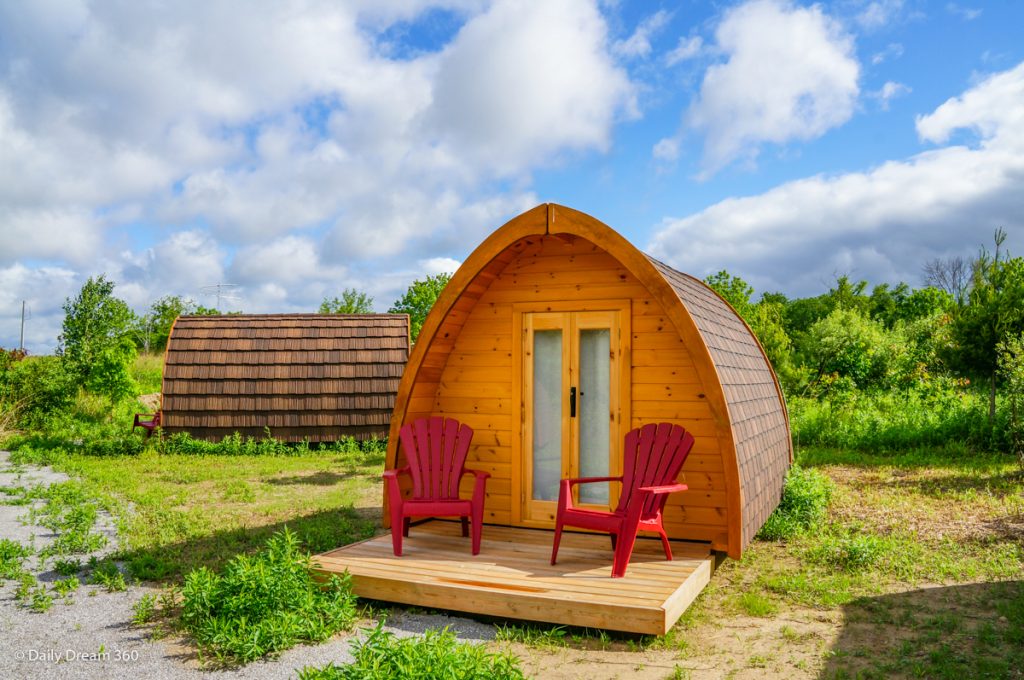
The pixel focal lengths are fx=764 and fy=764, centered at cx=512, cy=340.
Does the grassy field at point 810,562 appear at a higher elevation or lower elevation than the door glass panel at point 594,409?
lower

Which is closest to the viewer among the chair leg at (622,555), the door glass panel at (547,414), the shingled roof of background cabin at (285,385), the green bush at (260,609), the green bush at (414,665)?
the green bush at (414,665)

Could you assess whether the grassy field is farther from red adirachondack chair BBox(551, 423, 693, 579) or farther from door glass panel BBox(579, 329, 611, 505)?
door glass panel BBox(579, 329, 611, 505)

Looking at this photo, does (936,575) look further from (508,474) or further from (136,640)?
(136,640)

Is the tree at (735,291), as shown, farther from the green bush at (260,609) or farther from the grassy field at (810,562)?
the green bush at (260,609)

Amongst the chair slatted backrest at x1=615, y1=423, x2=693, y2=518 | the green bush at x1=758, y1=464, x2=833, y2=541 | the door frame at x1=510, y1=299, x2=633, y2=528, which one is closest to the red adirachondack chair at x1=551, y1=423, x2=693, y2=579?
the chair slatted backrest at x1=615, y1=423, x2=693, y2=518

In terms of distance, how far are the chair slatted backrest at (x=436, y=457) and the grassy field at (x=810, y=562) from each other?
0.97 meters

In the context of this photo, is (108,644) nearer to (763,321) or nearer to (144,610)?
(144,610)

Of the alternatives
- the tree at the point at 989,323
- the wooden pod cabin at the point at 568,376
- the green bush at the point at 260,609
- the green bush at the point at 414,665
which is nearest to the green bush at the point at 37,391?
the wooden pod cabin at the point at 568,376

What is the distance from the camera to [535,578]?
4758mm

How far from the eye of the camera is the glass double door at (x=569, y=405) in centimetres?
611

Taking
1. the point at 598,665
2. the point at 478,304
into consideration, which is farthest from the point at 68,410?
the point at 598,665

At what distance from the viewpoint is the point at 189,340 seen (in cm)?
1288

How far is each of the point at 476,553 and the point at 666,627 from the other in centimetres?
171

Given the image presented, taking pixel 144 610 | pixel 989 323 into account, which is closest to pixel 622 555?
pixel 144 610
